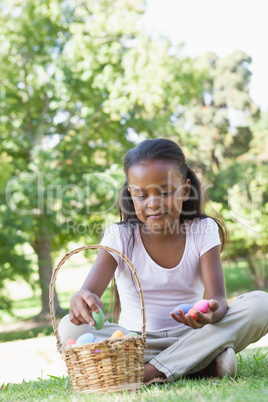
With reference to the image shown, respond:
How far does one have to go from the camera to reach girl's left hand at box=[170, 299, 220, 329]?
220cm

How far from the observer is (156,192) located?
2.63 metres

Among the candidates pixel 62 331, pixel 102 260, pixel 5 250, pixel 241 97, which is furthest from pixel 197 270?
pixel 241 97

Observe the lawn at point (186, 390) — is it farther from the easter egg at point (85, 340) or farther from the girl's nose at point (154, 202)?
the girl's nose at point (154, 202)

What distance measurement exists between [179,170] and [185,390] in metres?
1.23

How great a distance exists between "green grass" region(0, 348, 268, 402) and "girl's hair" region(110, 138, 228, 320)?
2.39 ft

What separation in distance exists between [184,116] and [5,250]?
1214 centimetres

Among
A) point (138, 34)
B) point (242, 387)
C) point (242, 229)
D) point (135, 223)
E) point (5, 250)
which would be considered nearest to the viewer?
point (242, 387)

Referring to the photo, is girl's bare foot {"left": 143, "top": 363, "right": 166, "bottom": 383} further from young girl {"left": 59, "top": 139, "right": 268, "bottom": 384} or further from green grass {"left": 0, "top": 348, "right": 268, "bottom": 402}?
green grass {"left": 0, "top": 348, "right": 268, "bottom": 402}

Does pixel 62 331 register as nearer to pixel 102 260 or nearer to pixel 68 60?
pixel 102 260

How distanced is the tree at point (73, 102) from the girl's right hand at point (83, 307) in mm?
7157

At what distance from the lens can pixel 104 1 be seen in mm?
11047

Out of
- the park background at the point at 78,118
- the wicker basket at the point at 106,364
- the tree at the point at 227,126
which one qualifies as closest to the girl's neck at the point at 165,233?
the wicker basket at the point at 106,364

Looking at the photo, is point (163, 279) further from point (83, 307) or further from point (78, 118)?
point (78, 118)

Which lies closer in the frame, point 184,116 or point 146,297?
point 146,297
